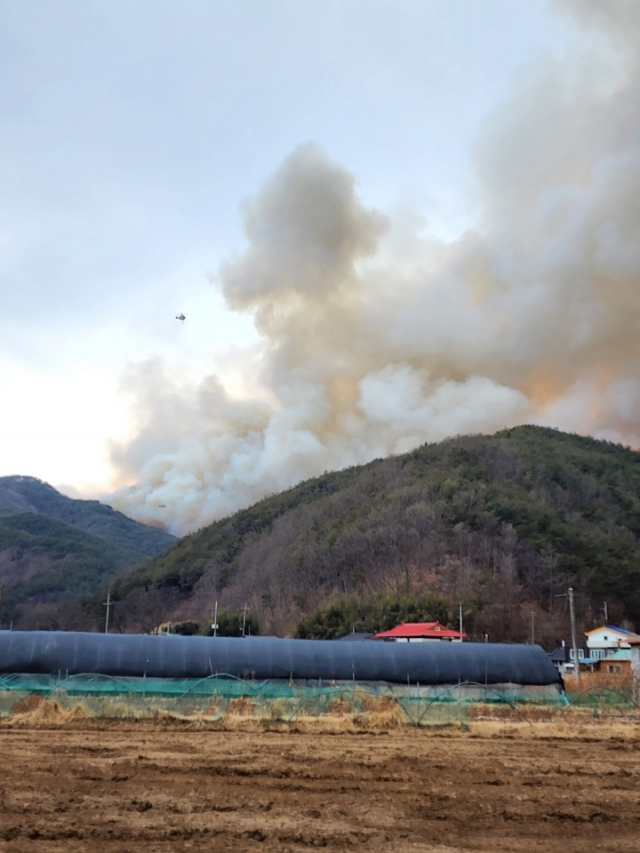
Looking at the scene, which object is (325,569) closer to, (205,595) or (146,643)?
(205,595)

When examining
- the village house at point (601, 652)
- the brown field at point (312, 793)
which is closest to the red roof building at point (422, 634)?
the village house at point (601, 652)

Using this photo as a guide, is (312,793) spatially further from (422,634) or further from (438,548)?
(438,548)

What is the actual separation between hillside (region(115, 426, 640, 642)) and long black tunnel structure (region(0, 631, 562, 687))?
92.8 feet

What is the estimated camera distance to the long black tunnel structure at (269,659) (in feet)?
81.4

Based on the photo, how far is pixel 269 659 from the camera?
88.4 feet

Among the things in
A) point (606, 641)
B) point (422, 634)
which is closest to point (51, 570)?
point (422, 634)

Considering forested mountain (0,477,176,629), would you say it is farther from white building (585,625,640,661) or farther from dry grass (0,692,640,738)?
dry grass (0,692,640,738)

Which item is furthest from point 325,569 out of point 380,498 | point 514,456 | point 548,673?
point 548,673

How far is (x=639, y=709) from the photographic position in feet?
68.4

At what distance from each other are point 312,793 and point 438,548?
68.5m

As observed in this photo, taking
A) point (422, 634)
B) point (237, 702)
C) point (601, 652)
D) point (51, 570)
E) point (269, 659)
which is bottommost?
point (237, 702)

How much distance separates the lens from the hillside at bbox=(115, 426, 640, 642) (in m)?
68.6

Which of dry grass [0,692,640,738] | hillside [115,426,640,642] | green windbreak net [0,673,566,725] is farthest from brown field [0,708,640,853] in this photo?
hillside [115,426,640,642]

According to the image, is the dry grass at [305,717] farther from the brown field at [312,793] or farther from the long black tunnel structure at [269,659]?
the long black tunnel structure at [269,659]
